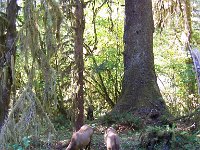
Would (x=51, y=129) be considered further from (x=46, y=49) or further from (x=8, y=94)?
(x=8, y=94)

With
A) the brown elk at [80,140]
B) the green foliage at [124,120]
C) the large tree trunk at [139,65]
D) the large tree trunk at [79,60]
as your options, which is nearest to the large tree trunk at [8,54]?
the brown elk at [80,140]

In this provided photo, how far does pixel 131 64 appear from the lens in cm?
1090

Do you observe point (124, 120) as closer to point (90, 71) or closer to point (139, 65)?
point (139, 65)

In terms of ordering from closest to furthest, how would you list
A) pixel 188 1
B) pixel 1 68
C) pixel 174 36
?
pixel 1 68 → pixel 188 1 → pixel 174 36

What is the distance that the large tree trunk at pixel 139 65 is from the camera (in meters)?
10.4

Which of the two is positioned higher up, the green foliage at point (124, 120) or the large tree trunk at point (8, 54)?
the large tree trunk at point (8, 54)

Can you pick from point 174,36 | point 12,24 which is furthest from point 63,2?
point 174,36

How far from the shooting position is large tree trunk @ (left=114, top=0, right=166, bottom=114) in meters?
10.4

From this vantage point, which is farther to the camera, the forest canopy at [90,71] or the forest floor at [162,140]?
the forest floor at [162,140]

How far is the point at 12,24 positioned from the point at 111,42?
27.0 ft

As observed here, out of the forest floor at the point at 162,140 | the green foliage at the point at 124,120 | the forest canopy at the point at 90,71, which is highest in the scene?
the forest canopy at the point at 90,71

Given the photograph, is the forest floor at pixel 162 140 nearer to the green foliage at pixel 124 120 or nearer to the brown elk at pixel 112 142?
the brown elk at pixel 112 142

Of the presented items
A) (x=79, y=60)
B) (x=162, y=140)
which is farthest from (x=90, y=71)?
(x=162, y=140)

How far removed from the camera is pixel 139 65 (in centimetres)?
1082
